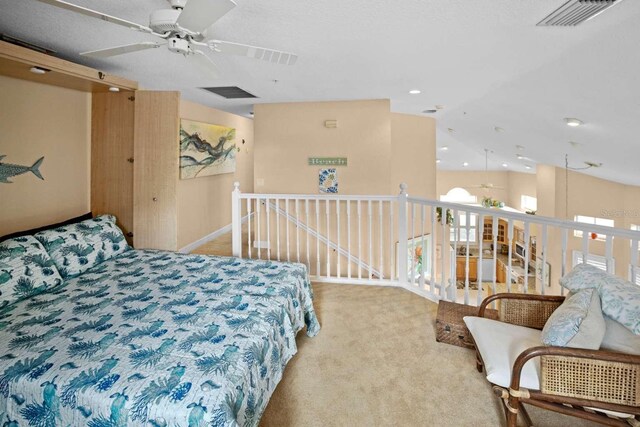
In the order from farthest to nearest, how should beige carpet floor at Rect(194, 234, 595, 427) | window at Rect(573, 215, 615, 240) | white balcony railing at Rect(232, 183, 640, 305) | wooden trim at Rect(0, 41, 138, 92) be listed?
window at Rect(573, 215, 615, 240) → white balcony railing at Rect(232, 183, 640, 305) → wooden trim at Rect(0, 41, 138, 92) → beige carpet floor at Rect(194, 234, 595, 427)

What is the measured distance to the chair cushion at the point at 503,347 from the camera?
1796 mm

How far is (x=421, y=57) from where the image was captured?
3238mm

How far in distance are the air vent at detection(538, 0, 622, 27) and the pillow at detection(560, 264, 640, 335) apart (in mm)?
1508

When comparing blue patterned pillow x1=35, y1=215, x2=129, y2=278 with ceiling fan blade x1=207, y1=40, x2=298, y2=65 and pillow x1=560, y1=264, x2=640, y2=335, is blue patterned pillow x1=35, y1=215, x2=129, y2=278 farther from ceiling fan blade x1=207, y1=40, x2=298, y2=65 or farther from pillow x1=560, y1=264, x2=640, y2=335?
pillow x1=560, y1=264, x2=640, y2=335

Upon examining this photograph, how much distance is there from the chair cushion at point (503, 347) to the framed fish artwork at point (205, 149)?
14.5ft

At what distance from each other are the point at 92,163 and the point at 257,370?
10.6 feet

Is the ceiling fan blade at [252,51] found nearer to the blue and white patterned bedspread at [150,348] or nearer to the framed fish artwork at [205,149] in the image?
the blue and white patterned bedspread at [150,348]

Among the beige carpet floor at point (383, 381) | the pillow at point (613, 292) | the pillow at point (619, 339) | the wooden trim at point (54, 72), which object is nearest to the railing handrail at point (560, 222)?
the pillow at point (613, 292)

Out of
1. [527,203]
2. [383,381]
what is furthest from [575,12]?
[527,203]

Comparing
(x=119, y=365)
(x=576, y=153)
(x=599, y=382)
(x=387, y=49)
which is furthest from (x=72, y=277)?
(x=576, y=153)

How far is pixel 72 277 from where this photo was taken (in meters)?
2.76

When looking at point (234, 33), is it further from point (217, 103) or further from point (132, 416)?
point (217, 103)

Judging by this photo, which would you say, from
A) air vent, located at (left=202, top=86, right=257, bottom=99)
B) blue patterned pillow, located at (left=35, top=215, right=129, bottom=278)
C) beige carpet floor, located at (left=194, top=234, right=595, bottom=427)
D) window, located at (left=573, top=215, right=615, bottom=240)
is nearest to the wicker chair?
beige carpet floor, located at (left=194, top=234, right=595, bottom=427)

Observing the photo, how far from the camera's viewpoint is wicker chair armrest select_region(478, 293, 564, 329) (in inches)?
91.7
